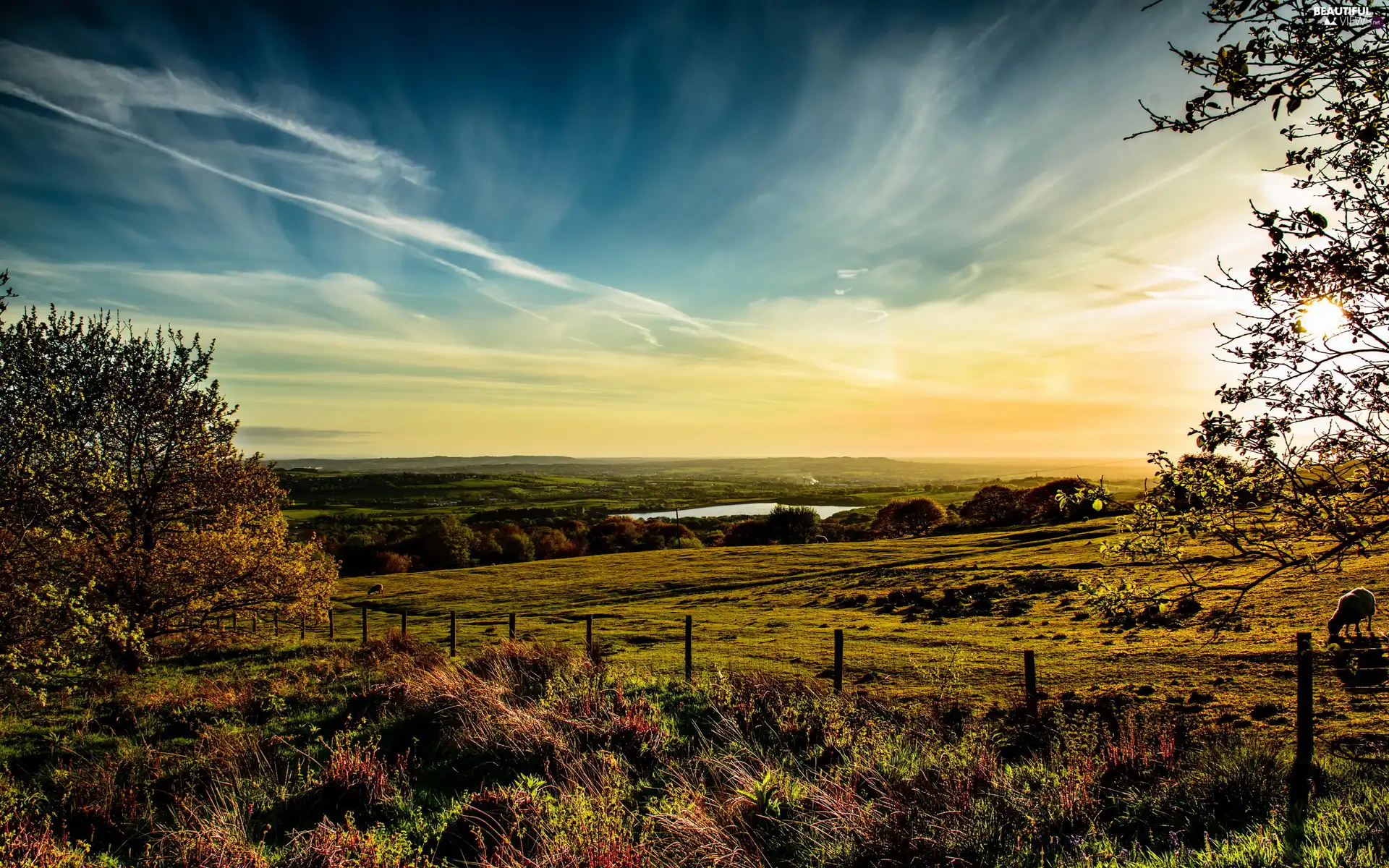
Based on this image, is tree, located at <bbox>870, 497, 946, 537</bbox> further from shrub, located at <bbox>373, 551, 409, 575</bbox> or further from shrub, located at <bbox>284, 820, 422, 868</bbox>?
shrub, located at <bbox>284, 820, 422, 868</bbox>

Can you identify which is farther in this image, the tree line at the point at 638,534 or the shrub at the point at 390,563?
the tree line at the point at 638,534

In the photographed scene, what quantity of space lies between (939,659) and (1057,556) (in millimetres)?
27433

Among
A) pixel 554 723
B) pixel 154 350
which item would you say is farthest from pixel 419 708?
pixel 154 350

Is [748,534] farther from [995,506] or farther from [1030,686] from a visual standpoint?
[1030,686]

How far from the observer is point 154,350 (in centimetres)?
2450

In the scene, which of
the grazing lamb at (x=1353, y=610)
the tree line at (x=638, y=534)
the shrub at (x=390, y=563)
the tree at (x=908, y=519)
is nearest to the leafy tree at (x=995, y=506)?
the tree line at (x=638, y=534)

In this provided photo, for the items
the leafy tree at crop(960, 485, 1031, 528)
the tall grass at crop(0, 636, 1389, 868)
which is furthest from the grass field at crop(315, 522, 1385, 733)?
the leafy tree at crop(960, 485, 1031, 528)

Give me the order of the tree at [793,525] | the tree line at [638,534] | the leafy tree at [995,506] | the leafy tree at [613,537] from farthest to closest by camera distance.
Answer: the leafy tree at [613,537]
the tree at [793,525]
the tree line at [638,534]
the leafy tree at [995,506]

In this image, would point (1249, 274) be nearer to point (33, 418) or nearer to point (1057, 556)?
point (33, 418)

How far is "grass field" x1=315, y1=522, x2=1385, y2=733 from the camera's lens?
17891 mm

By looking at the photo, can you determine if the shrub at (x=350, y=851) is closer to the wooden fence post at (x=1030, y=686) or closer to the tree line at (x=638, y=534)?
the wooden fence post at (x=1030, y=686)

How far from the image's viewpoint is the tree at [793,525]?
310 ft

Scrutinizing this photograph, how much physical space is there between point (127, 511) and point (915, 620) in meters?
33.6

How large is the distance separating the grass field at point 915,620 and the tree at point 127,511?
30.3 feet
